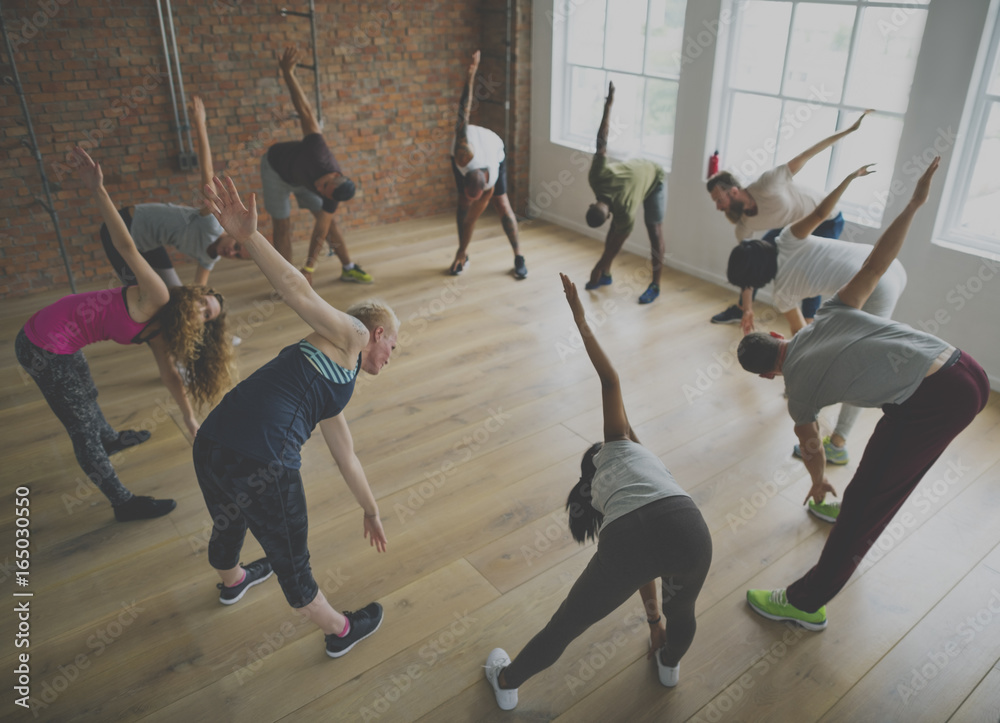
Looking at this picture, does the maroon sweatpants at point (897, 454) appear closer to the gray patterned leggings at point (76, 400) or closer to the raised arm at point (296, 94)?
the gray patterned leggings at point (76, 400)

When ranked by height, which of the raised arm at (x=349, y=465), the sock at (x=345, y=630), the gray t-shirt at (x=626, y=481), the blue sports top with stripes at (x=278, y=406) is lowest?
the sock at (x=345, y=630)

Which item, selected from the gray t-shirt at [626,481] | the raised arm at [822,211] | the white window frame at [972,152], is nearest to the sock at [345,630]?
the gray t-shirt at [626,481]

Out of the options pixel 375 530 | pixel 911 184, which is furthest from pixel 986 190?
pixel 375 530

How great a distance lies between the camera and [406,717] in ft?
7.63

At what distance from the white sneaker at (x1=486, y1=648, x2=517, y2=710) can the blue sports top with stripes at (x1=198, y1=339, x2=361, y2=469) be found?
0.97 meters

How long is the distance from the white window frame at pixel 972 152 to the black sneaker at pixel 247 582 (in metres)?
4.08

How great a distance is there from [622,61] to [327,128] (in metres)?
2.62

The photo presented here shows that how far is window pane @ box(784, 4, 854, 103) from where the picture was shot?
4.54 m

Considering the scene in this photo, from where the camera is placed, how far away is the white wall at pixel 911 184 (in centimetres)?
395

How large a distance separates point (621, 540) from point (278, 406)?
3.34 ft

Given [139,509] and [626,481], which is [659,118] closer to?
[626,481]

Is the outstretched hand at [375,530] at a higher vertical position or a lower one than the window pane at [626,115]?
lower

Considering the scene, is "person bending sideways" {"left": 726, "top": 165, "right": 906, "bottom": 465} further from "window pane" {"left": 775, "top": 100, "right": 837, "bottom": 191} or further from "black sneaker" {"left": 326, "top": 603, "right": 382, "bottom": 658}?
"black sneaker" {"left": 326, "top": 603, "right": 382, "bottom": 658}

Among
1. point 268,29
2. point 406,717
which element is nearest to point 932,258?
point 406,717
